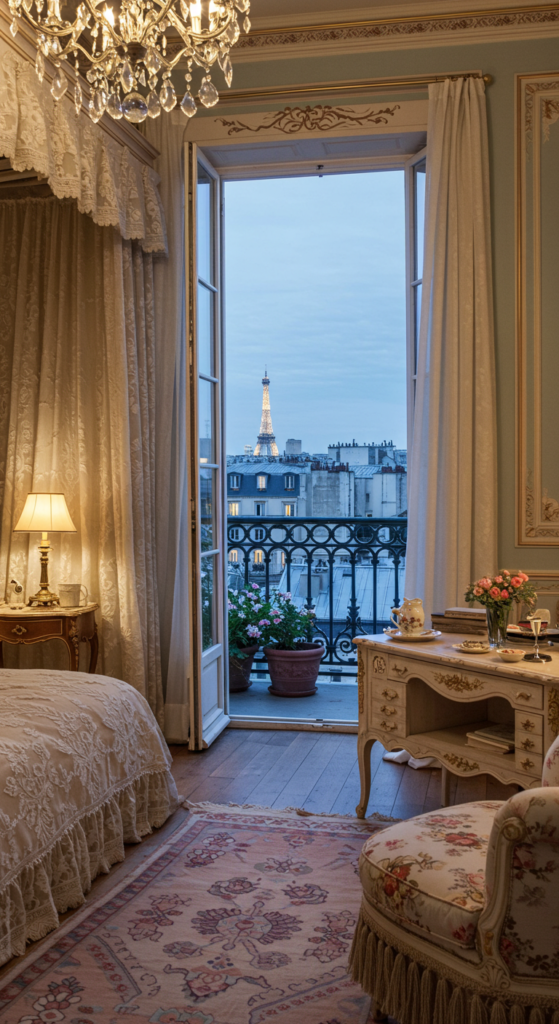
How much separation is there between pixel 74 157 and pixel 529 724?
2.65 metres

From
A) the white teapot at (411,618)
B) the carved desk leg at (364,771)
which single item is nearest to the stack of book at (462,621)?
the white teapot at (411,618)

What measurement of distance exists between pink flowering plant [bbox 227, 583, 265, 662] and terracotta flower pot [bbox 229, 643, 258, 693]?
0.02 m

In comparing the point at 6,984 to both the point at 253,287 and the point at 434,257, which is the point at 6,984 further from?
the point at 253,287

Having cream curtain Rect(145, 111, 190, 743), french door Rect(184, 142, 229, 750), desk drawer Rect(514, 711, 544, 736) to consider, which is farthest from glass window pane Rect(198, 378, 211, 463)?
desk drawer Rect(514, 711, 544, 736)

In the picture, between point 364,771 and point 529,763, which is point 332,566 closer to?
point 364,771

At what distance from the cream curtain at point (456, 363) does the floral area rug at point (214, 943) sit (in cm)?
141

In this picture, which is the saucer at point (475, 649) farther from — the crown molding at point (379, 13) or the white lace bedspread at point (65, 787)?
the crown molding at point (379, 13)

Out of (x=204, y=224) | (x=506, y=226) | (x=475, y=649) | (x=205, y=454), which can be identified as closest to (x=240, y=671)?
(x=205, y=454)

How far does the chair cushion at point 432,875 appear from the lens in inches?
64.2

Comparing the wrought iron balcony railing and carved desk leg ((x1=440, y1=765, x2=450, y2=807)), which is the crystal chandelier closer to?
carved desk leg ((x1=440, y1=765, x2=450, y2=807))

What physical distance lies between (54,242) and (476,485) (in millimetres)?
2334

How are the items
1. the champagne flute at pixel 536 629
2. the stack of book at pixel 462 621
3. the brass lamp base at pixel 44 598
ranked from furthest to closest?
the brass lamp base at pixel 44 598 → the stack of book at pixel 462 621 → the champagne flute at pixel 536 629

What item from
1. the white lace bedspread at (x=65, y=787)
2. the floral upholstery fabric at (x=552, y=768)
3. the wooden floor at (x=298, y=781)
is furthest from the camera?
the wooden floor at (x=298, y=781)

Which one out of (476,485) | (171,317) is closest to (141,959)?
(476,485)
